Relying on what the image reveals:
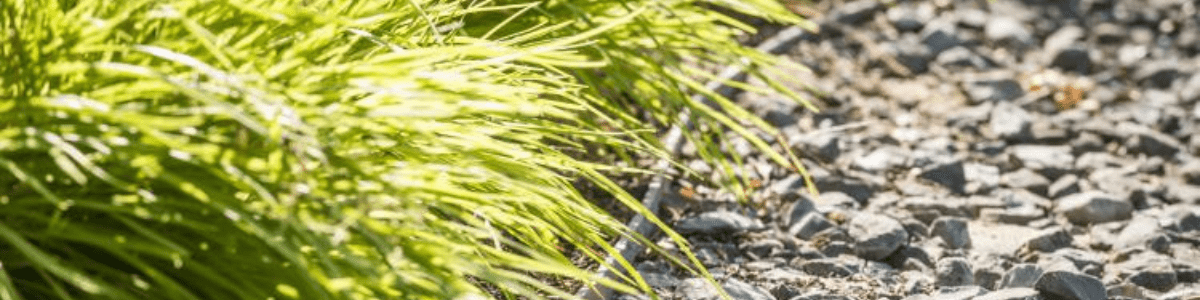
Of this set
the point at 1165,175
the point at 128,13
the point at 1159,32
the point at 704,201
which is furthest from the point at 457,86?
the point at 1159,32

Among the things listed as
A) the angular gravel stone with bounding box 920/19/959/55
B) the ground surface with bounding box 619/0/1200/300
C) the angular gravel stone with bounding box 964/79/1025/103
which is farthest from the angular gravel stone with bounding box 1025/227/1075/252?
the angular gravel stone with bounding box 920/19/959/55

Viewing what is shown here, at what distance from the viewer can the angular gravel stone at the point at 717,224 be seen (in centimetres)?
361

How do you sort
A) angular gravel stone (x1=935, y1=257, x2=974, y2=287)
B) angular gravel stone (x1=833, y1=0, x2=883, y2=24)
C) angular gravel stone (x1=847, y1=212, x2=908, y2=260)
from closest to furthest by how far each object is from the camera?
angular gravel stone (x1=935, y1=257, x2=974, y2=287) < angular gravel stone (x1=847, y1=212, x2=908, y2=260) < angular gravel stone (x1=833, y1=0, x2=883, y2=24)

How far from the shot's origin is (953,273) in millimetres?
3426

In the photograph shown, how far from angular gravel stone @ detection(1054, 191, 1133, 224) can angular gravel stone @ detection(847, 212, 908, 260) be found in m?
0.57

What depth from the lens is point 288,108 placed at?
1.93 m

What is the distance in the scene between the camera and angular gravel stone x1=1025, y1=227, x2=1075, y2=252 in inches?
147

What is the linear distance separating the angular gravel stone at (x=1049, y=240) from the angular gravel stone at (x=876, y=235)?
12.0 inches

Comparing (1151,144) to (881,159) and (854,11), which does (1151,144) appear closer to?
(881,159)

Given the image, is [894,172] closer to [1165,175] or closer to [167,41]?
[1165,175]

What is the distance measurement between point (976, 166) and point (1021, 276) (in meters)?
1.12

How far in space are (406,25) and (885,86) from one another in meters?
2.81

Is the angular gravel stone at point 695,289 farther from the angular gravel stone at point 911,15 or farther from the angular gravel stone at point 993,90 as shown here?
the angular gravel stone at point 911,15

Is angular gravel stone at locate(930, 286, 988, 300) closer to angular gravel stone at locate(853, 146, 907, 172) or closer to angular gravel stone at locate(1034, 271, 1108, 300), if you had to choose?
angular gravel stone at locate(1034, 271, 1108, 300)
